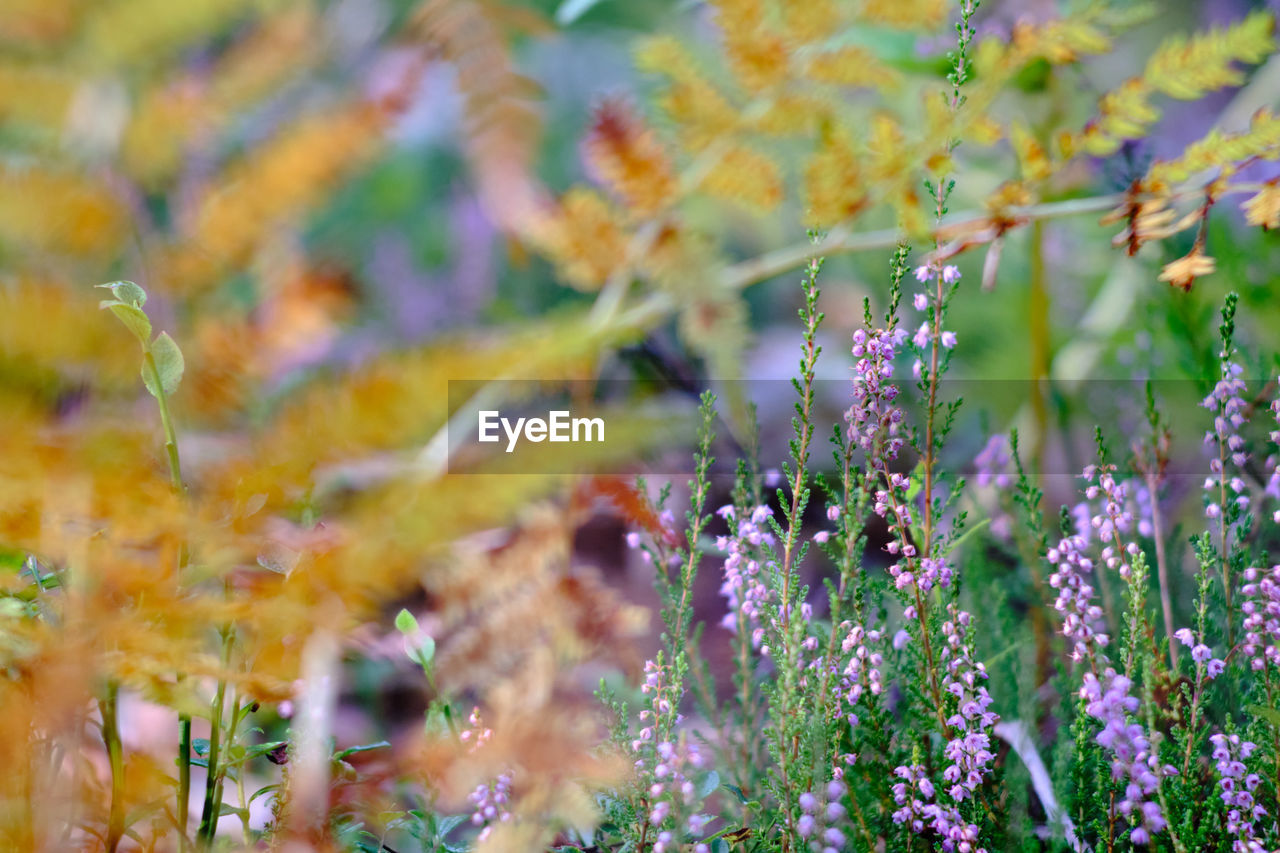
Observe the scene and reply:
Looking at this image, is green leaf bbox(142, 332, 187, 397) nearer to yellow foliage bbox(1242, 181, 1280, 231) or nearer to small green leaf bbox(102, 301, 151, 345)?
small green leaf bbox(102, 301, 151, 345)

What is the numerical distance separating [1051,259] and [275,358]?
158 centimetres

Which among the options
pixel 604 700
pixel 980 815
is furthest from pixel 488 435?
pixel 980 815

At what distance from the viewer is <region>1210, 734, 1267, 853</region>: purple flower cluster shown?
18.8 inches

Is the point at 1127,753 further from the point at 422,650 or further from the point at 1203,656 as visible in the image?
the point at 422,650

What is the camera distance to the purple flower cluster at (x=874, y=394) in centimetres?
49

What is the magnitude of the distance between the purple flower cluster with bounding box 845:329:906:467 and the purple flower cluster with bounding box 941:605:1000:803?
0.35 feet

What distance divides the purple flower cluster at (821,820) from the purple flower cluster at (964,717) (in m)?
0.07

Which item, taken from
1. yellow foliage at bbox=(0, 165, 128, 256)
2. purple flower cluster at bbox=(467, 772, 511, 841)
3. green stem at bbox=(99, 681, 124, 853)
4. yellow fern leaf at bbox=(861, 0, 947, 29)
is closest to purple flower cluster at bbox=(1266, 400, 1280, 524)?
yellow fern leaf at bbox=(861, 0, 947, 29)

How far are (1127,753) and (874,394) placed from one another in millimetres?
258

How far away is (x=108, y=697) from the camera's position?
40cm

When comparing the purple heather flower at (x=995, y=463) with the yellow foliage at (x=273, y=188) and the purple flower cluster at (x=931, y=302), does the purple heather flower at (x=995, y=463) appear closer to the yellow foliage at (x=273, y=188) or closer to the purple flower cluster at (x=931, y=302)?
the purple flower cluster at (x=931, y=302)

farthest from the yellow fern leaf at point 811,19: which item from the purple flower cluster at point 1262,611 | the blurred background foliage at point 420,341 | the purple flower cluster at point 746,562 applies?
the purple flower cluster at point 1262,611

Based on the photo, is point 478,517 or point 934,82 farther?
point 934,82

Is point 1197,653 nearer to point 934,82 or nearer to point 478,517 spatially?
point 478,517
